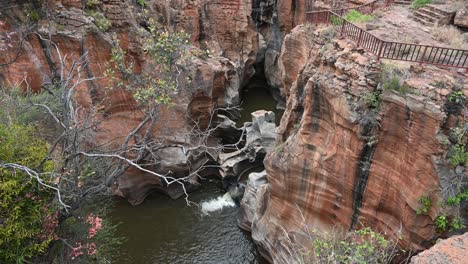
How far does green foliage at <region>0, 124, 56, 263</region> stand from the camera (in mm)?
6758

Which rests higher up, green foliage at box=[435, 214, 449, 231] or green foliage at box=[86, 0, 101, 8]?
green foliage at box=[86, 0, 101, 8]

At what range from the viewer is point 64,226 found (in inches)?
363

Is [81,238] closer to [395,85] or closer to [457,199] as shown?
[395,85]

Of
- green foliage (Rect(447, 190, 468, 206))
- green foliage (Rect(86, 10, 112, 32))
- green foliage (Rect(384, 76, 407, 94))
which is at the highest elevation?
green foliage (Rect(86, 10, 112, 32))

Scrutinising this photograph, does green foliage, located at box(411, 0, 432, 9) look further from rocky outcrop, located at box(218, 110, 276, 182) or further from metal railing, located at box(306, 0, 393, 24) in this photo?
rocky outcrop, located at box(218, 110, 276, 182)

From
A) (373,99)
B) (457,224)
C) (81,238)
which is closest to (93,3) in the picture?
(81,238)

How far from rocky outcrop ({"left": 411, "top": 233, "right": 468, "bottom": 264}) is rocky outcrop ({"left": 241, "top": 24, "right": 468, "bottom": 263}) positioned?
8.02 feet

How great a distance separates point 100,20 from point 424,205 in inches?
570

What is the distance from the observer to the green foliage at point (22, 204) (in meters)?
6.76

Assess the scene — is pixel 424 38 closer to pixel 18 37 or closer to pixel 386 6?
pixel 386 6

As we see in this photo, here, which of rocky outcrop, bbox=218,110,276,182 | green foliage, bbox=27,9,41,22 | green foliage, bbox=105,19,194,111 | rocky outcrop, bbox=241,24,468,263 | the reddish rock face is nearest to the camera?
rocky outcrop, bbox=241,24,468,263

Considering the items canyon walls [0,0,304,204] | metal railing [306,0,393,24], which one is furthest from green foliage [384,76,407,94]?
canyon walls [0,0,304,204]

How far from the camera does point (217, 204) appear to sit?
57.6 feet

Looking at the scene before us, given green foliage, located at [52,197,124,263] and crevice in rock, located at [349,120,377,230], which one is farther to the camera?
crevice in rock, located at [349,120,377,230]
